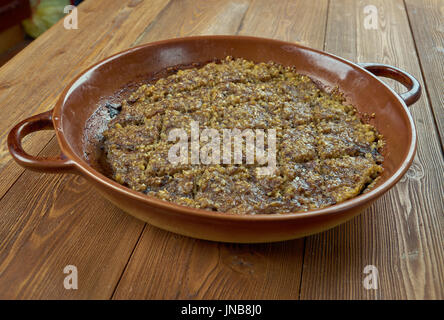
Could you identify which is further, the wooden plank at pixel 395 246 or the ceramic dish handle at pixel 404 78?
the ceramic dish handle at pixel 404 78

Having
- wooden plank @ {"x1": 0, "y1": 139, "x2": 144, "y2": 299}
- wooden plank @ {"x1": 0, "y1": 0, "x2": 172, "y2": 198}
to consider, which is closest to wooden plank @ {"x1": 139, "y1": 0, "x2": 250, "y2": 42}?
wooden plank @ {"x1": 0, "y1": 0, "x2": 172, "y2": 198}

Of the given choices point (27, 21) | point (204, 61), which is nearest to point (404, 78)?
point (204, 61)

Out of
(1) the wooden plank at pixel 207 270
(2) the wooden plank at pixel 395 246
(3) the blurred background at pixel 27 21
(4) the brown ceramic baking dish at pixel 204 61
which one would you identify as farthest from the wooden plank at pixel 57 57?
(3) the blurred background at pixel 27 21

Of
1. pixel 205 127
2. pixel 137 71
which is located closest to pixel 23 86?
pixel 137 71

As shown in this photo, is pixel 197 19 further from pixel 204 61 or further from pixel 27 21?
pixel 27 21

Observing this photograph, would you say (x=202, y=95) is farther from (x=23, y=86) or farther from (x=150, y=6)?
(x=150, y=6)

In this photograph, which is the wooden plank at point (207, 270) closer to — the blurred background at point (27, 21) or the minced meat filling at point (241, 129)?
the minced meat filling at point (241, 129)

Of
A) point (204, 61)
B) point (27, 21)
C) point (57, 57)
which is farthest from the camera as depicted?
point (27, 21)
